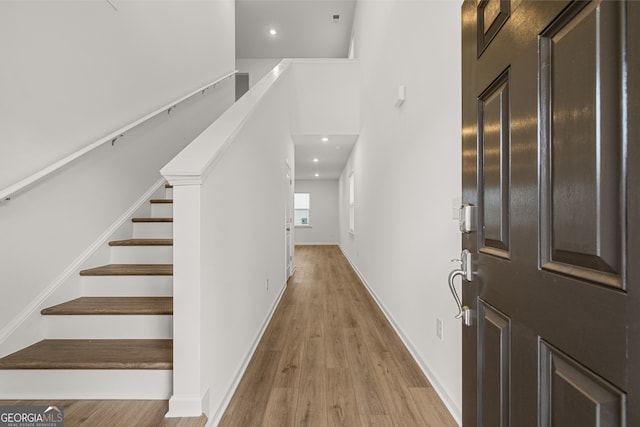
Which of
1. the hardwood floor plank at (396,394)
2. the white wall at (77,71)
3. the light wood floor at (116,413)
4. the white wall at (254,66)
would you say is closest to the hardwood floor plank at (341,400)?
the hardwood floor plank at (396,394)

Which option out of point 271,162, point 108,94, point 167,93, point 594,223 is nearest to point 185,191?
point 594,223

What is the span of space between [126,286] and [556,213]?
2157 mm

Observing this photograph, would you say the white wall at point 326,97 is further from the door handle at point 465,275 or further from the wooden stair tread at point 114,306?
the door handle at point 465,275

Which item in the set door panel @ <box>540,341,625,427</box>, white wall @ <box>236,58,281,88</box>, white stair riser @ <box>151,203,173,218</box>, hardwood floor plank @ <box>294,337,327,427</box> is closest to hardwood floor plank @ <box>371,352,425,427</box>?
hardwood floor plank @ <box>294,337,327,427</box>

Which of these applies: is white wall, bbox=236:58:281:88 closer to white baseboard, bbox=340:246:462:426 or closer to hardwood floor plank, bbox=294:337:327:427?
white baseboard, bbox=340:246:462:426

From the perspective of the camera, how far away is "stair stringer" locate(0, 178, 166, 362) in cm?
150

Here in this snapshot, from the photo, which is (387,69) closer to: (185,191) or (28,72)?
(185,191)

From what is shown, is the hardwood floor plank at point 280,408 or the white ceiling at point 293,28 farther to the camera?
the white ceiling at point 293,28

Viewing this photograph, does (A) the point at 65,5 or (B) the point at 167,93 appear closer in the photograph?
(A) the point at 65,5

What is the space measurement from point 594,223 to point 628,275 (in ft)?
0.29

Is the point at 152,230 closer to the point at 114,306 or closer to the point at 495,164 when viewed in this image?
the point at 114,306

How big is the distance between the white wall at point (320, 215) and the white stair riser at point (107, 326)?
909cm

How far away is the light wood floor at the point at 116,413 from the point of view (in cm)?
126

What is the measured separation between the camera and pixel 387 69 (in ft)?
9.68
